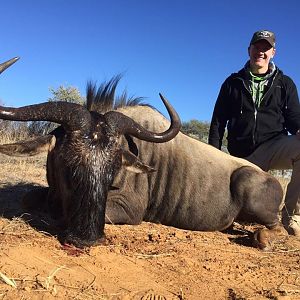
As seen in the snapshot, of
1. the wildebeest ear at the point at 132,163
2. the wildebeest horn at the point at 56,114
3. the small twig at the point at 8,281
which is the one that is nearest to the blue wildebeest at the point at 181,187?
the wildebeest ear at the point at 132,163

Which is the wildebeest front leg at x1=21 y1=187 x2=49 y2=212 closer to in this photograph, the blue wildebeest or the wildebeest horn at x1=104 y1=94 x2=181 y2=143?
the blue wildebeest

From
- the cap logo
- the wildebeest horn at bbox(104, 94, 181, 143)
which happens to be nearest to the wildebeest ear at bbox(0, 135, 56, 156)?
the wildebeest horn at bbox(104, 94, 181, 143)

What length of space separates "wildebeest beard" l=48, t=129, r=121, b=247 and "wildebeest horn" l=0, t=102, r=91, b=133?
0.54ft

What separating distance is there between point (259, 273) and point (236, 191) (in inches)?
74.9

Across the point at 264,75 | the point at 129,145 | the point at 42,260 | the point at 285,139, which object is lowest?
the point at 42,260

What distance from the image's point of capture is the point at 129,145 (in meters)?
5.30

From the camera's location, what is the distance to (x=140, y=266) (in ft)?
12.2

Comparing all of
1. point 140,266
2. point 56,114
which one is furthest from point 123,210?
point 140,266

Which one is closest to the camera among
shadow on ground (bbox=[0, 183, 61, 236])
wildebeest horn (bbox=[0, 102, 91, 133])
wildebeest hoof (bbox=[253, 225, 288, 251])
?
wildebeest horn (bbox=[0, 102, 91, 133])

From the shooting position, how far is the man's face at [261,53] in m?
6.76

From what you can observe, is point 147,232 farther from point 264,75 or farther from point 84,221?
point 264,75

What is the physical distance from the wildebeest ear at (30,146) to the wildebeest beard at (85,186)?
1.11 ft

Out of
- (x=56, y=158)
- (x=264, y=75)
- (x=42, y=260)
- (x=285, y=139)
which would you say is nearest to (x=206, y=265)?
(x=42, y=260)

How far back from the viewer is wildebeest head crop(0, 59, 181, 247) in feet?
13.5
